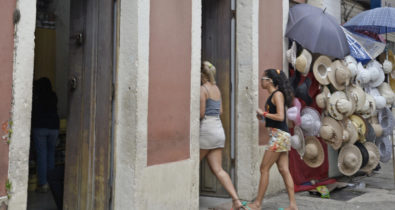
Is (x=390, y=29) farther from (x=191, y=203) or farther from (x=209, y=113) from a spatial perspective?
(x=191, y=203)

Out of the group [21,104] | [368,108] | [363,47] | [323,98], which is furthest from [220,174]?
[363,47]

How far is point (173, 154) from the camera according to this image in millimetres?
4848

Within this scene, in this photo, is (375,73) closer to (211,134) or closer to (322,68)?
(322,68)

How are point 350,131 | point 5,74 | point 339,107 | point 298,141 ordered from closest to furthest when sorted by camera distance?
1. point 5,74
2. point 298,141
3. point 339,107
4. point 350,131

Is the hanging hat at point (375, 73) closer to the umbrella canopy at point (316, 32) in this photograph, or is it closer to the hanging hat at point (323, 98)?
the umbrella canopy at point (316, 32)

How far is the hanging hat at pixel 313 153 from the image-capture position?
22.0 ft

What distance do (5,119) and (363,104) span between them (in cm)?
582

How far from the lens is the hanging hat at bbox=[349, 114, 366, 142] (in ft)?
23.5

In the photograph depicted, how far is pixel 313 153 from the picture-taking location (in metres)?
6.70

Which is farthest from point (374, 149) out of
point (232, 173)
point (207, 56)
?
point (207, 56)

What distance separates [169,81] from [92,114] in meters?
0.94

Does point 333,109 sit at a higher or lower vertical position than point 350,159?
higher

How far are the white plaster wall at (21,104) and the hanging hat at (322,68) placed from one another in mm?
4698

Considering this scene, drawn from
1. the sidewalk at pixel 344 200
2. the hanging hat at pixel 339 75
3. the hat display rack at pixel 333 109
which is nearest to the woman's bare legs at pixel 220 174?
the sidewalk at pixel 344 200
